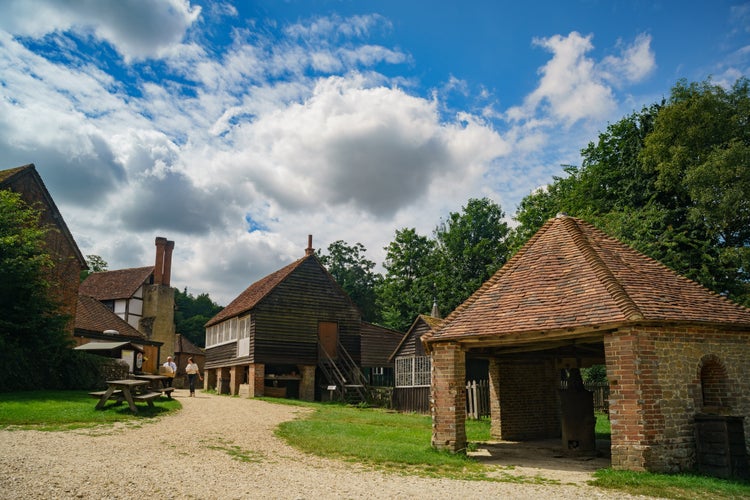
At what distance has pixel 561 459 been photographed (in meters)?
12.0

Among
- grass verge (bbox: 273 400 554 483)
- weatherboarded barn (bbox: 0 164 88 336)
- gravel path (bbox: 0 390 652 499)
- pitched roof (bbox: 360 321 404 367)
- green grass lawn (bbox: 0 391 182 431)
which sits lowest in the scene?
grass verge (bbox: 273 400 554 483)

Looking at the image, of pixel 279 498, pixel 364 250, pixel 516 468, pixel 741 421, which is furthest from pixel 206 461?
pixel 364 250

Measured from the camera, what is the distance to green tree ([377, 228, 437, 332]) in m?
43.4

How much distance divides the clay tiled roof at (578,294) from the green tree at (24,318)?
14520 mm

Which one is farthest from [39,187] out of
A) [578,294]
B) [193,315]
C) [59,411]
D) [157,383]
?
[193,315]

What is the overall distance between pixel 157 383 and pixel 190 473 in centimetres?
1556

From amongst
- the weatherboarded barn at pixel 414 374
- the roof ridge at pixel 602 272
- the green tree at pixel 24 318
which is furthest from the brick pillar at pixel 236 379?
the roof ridge at pixel 602 272

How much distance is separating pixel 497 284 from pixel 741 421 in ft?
17.5

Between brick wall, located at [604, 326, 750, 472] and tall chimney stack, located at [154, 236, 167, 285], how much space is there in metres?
37.9

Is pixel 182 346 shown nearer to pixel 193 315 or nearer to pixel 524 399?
pixel 193 315

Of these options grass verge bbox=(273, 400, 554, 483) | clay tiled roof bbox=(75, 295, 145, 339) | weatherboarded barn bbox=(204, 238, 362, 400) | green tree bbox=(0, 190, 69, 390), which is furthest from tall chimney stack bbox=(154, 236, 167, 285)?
grass verge bbox=(273, 400, 554, 483)

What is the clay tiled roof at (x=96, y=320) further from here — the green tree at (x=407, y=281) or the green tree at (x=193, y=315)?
the green tree at (x=193, y=315)

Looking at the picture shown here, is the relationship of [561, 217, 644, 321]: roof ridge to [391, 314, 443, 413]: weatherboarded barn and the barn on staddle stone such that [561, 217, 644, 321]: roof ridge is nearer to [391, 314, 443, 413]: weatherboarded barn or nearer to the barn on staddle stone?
the barn on staddle stone

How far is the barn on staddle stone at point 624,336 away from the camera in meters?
9.98
